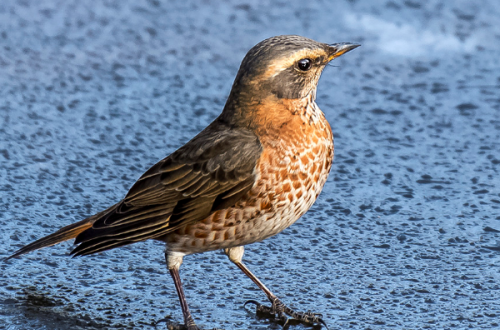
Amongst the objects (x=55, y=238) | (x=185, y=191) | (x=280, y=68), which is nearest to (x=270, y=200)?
(x=185, y=191)

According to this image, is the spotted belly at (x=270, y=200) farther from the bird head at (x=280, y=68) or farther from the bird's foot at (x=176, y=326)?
the bird's foot at (x=176, y=326)

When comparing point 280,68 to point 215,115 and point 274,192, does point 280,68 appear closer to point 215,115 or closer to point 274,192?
point 274,192

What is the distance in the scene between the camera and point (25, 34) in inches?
287

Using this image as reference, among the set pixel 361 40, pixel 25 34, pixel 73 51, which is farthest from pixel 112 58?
pixel 361 40

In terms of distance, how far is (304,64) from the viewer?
4.36m

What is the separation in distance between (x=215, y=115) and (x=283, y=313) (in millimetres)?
2391

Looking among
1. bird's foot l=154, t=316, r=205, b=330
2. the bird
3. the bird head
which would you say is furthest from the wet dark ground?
the bird head

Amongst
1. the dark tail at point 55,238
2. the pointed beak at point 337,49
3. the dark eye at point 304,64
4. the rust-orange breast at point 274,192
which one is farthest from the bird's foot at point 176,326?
the pointed beak at point 337,49

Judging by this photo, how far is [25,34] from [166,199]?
3573 mm

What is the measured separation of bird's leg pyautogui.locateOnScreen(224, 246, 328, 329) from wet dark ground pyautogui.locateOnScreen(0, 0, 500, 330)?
0.26 feet

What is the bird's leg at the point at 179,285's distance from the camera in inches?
159

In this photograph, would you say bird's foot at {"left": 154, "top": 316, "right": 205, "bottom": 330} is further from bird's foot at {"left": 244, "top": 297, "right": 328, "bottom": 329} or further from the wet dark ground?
bird's foot at {"left": 244, "top": 297, "right": 328, "bottom": 329}

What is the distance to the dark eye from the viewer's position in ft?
14.3

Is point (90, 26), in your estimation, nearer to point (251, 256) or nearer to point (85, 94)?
point (85, 94)
